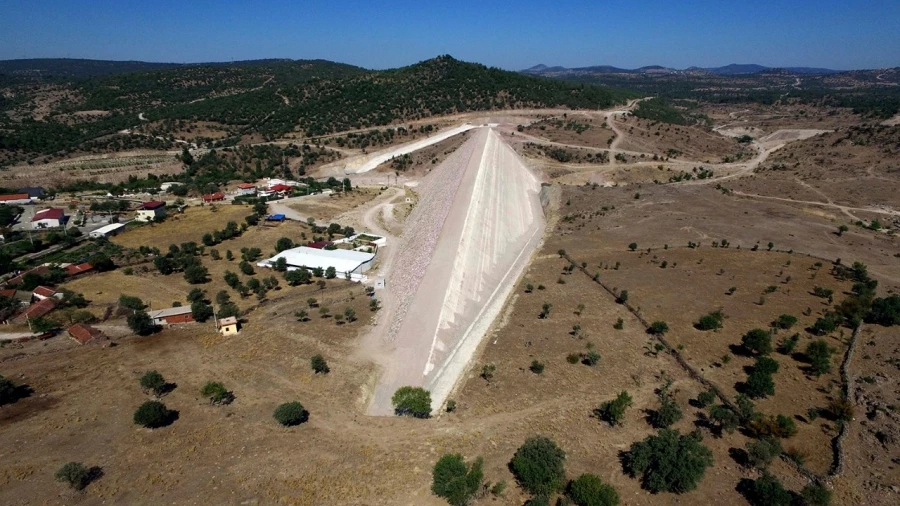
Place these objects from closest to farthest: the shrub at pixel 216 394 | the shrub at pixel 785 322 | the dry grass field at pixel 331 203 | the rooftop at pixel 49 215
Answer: the shrub at pixel 216 394
the shrub at pixel 785 322
the rooftop at pixel 49 215
the dry grass field at pixel 331 203

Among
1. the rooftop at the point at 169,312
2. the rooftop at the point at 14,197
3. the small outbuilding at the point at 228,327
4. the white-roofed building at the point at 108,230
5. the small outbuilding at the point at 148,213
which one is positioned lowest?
the small outbuilding at the point at 228,327

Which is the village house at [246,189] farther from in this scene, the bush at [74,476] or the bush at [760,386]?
the bush at [760,386]

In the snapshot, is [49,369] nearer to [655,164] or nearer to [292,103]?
[655,164]

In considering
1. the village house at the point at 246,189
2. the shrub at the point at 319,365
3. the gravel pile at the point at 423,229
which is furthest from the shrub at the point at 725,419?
the village house at the point at 246,189

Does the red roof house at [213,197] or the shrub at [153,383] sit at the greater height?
the red roof house at [213,197]

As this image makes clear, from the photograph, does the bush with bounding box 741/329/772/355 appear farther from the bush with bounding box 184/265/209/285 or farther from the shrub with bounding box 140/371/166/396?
the bush with bounding box 184/265/209/285

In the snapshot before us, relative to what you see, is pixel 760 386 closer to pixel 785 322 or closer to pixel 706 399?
pixel 706 399

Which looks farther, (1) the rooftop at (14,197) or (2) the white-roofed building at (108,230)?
(1) the rooftop at (14,197)

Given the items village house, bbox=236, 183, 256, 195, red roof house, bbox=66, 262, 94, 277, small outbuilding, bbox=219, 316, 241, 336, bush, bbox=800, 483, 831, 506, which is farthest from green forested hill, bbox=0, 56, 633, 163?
bush, bbox=800, 483, 831, 506
